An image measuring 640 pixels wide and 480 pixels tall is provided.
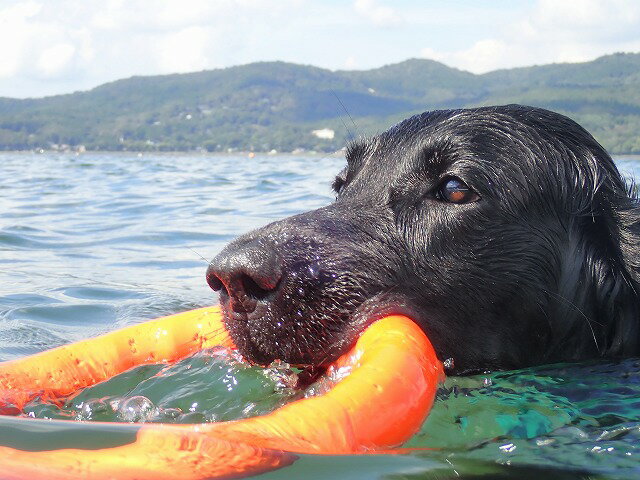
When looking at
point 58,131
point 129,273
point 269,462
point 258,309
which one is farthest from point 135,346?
point 58,131

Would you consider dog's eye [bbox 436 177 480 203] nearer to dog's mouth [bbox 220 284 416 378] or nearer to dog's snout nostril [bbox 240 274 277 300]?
dog's mouth [bbox 220 284 416 378]

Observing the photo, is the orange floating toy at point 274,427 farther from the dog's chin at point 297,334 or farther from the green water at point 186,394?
the green water at point 186,394

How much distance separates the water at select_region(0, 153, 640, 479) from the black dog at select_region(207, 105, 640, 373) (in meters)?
0.20

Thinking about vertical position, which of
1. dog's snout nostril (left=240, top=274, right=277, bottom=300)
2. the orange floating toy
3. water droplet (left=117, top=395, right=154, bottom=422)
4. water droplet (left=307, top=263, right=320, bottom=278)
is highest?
water droplet (left=307, top=263, right=320, bottom=278)

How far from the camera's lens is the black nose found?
121 inches

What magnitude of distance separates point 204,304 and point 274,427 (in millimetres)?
4679

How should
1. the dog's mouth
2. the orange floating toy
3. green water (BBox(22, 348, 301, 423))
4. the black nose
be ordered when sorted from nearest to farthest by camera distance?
1. the orange floating toy
2. the black nose
3. the dog's mouth
4. green water (BBox(22, 348, 301, 423))

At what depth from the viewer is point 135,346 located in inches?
164

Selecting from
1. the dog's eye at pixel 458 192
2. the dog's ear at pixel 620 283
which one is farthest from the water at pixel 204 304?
the dog's eye at pixel 458 192

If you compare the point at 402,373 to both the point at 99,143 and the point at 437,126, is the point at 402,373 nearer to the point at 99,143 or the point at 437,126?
the point at 437,126

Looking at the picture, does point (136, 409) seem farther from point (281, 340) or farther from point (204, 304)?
point (204, 304)

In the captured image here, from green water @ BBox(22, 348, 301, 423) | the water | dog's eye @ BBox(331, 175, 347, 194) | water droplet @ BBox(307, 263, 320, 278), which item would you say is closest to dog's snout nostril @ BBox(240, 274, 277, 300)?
water droplet @ BBox(307, 263, 320, 278)

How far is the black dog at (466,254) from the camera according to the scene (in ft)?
10.6

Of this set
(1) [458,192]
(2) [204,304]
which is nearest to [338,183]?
(1) [458,192]
